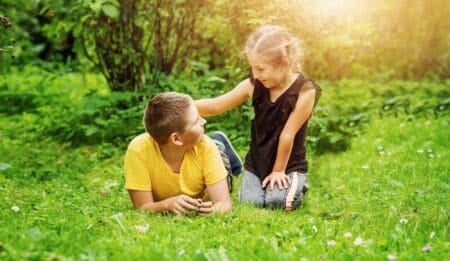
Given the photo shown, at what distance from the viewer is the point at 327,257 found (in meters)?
3.25

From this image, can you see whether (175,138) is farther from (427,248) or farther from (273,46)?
(427,248)

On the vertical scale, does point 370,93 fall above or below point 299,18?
below

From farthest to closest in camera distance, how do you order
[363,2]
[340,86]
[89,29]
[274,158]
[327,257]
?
[340,86], [363,2], [89,29], [274,158], [327,257]

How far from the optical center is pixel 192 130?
4.30m

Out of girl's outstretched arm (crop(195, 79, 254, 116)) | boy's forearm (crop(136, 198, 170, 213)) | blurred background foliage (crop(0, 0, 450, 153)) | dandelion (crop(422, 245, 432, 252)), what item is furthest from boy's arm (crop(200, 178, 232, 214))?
blurred background foliage (crop(0, 0, 450, 153))

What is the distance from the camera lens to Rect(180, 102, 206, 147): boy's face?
429 centimetres

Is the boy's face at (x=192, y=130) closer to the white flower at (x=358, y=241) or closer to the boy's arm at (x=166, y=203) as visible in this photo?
the boy's arm at (x=166, y=203)

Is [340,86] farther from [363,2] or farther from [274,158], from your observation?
[274,158]

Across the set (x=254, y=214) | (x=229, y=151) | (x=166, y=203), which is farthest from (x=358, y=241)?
(x=229, y=151)

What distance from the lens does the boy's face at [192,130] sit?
429 cm

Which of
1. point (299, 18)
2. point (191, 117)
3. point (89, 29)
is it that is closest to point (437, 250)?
point (191, 117)

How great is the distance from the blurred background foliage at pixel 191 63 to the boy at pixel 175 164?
1.40m

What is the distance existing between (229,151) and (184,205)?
1203mm

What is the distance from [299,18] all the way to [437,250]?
326 centimetres
